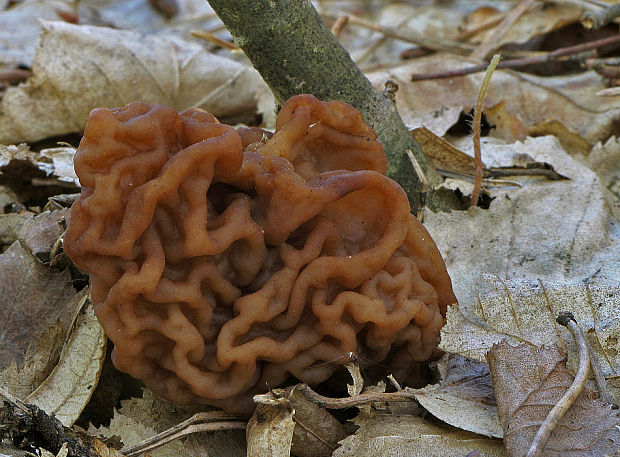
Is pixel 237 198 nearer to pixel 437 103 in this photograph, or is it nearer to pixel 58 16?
pixel 437 103

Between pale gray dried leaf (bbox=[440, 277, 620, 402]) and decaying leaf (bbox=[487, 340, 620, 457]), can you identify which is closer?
decaying leaf (bbox=[487, 340, 620, 457])

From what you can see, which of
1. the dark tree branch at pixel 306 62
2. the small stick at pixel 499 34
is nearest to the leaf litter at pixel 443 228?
the small stick at pixel 499 34

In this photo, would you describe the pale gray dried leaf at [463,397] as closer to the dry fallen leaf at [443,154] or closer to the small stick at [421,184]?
the small stick at [421,184]

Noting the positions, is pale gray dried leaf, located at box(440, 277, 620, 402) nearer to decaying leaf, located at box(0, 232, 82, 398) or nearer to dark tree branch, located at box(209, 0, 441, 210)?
dark tree branch, located at box(209, 0, 441, 210)

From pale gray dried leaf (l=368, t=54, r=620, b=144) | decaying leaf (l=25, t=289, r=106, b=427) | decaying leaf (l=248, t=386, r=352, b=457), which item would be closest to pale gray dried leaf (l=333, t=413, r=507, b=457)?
decaying leaf (l=248, t=386, r=352, b=457)

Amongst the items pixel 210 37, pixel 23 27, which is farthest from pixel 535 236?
pixel 23 27

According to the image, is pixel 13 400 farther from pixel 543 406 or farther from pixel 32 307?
pixel 543 406

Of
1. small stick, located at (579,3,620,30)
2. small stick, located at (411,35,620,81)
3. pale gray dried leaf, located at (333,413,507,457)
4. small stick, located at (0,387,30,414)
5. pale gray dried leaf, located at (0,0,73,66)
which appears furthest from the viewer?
pale gray dried leaf, located at (0,0,73,66)
